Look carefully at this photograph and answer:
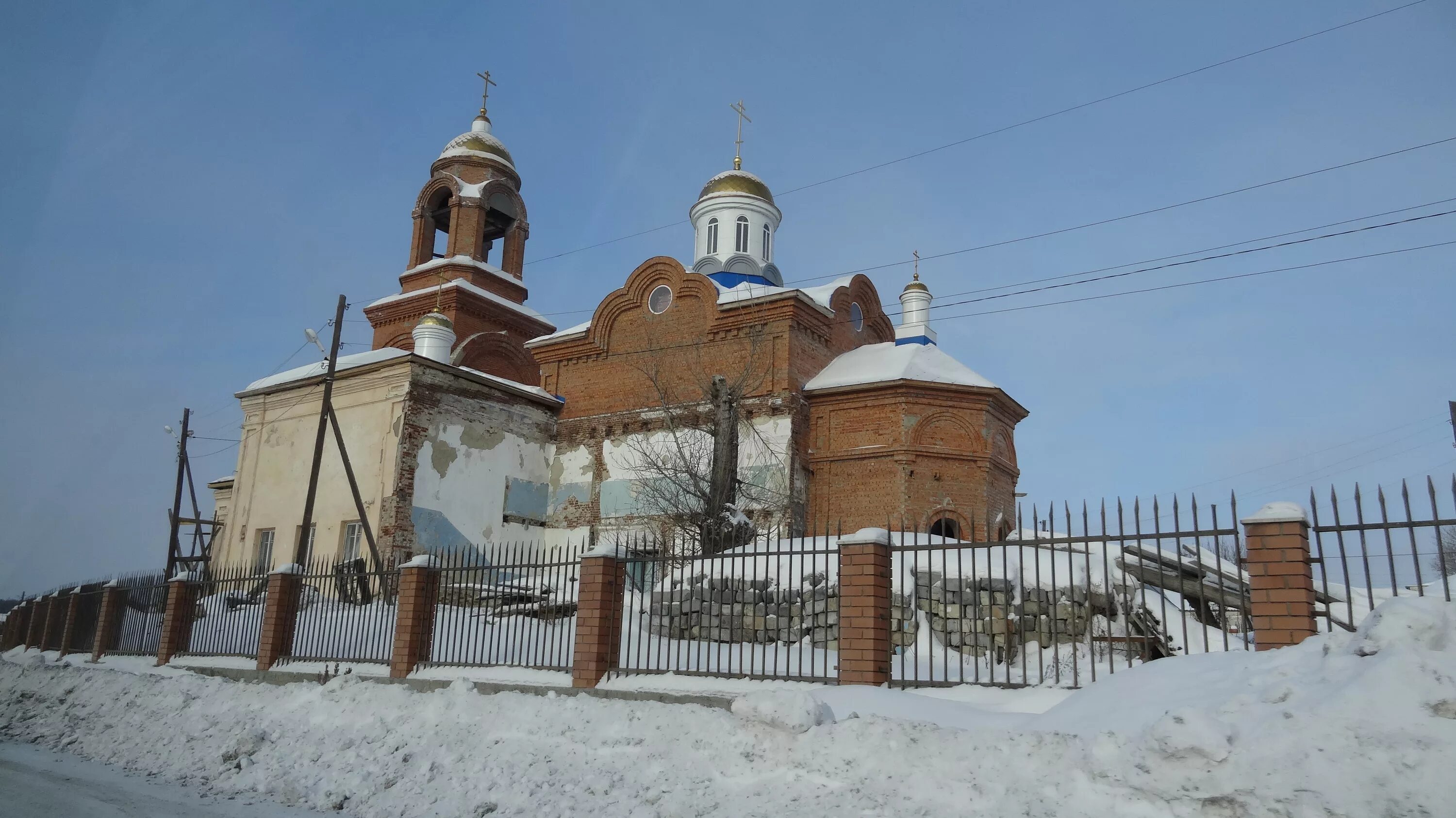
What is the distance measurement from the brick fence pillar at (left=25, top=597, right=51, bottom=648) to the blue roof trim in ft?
46.4

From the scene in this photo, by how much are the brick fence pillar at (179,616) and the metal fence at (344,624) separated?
1847 mm

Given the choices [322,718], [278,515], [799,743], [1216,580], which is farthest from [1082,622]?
[278,515]

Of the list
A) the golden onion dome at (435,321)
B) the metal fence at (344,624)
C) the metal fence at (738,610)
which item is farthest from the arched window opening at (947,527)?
the golden onion dome at (435,321)

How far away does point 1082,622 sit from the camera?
9.96 m

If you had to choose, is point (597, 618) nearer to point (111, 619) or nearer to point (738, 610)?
point (738, 610)

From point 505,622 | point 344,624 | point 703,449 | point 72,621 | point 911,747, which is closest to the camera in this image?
point 911,747

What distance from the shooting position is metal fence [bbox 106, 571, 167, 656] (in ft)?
45.4

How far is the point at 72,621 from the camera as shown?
1588 cm

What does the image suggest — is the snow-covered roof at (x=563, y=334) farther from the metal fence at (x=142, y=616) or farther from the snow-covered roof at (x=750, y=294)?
the metal fence at (x=142, y=616)

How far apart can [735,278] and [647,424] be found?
187 inches

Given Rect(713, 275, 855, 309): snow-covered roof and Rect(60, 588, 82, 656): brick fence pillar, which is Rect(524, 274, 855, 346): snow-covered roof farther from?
Rect(60, 588, 82, 656): brick fence pillar

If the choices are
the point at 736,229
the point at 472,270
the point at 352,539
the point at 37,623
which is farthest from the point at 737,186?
the point at 37,623

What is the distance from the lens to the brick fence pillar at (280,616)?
37.5 feet

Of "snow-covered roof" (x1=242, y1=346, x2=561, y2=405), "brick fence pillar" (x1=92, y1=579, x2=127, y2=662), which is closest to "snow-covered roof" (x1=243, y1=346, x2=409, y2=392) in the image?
"snow-covered roof" (x1=242, y1=346, x2=561, y2=405)
